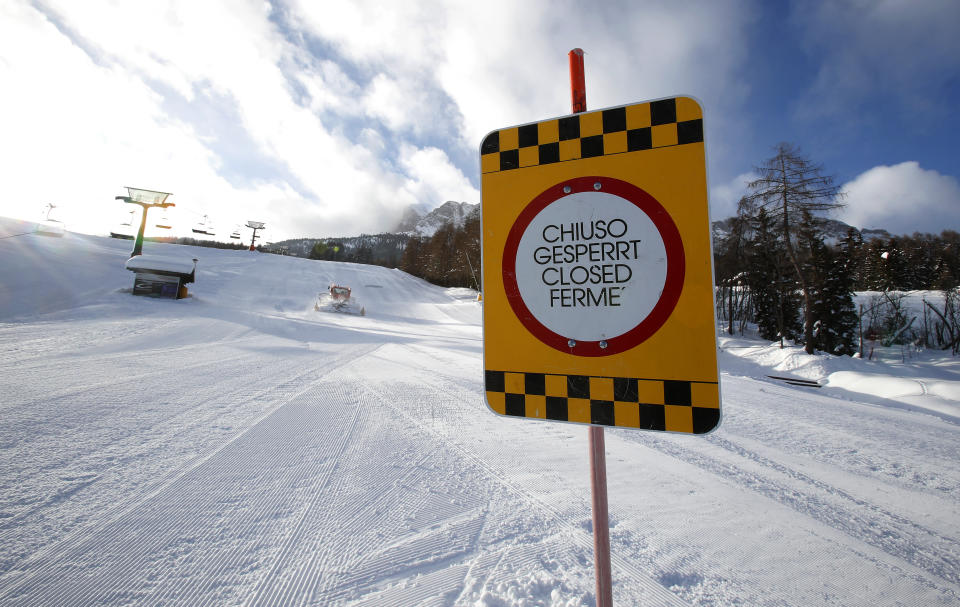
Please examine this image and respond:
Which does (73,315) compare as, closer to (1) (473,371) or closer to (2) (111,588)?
(1) (473,371)

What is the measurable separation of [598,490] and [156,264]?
17865 mm

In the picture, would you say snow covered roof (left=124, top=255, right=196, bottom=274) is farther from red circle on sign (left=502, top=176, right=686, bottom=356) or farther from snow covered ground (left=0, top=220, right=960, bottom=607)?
red circle on sign (left=502, top=176, right=686, bottom=356)

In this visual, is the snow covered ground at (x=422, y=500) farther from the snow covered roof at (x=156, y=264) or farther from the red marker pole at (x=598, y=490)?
the snow covered roof at (x=156, y=264)

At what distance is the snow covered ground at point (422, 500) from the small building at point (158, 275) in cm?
1094

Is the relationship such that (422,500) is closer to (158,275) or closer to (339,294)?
(158,275)

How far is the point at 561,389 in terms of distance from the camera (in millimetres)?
1162

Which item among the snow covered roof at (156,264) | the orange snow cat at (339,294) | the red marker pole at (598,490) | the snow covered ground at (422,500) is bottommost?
the snow covered ground at (422,500)

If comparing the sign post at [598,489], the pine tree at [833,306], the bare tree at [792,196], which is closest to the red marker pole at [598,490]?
the sign post at [598,489]

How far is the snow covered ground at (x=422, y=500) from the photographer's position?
4.59 feet

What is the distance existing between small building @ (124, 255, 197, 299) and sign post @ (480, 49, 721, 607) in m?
17.3

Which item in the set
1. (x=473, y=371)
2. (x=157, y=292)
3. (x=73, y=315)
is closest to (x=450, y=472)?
(x=473, y=371)

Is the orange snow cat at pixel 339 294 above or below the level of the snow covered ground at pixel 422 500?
above

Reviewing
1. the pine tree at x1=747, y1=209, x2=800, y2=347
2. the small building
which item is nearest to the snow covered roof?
the small building

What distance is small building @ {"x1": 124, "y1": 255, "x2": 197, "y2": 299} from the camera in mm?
13281
